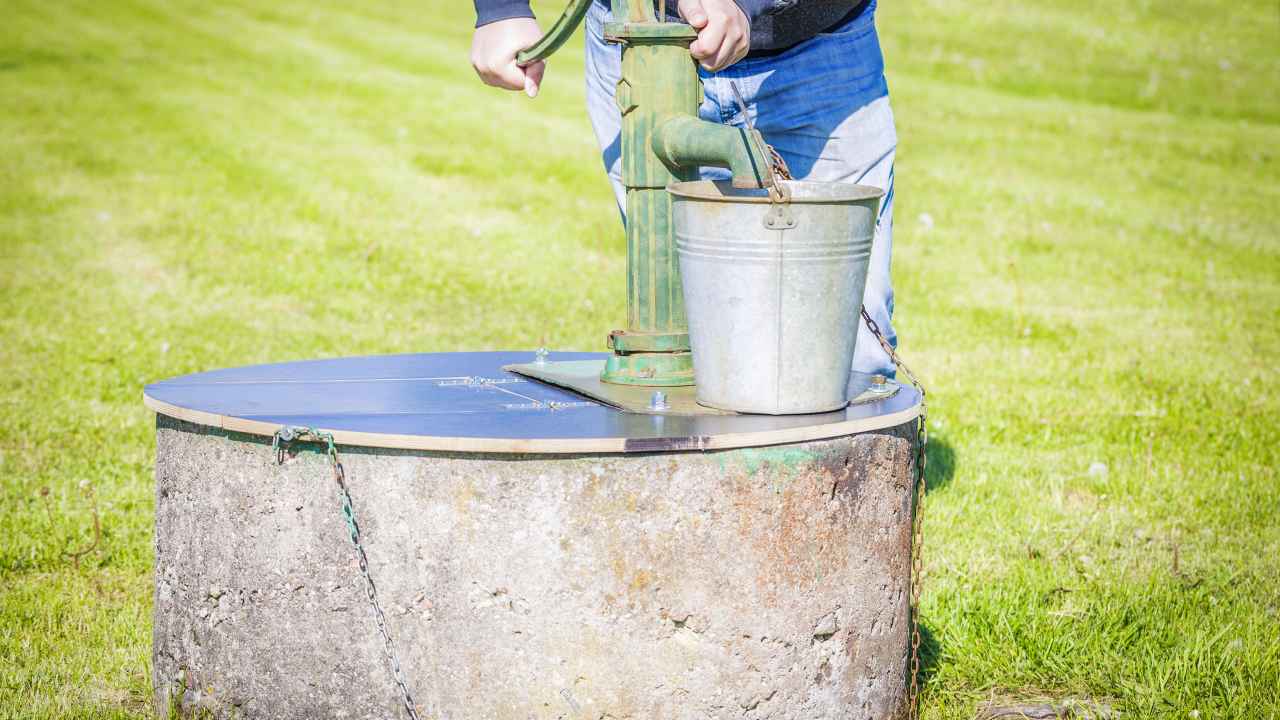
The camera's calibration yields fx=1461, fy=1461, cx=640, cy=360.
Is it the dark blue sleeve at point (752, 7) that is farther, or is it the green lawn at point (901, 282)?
the green lawn at point (901, 282)

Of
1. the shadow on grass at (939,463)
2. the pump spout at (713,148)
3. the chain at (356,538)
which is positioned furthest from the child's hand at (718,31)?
the shadow on grass at (939,463)

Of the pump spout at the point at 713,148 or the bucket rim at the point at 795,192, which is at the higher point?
the pump spout at the point at 713,148

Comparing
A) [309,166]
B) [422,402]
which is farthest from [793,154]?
[309,166]

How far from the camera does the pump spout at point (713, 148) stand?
9.10 ft

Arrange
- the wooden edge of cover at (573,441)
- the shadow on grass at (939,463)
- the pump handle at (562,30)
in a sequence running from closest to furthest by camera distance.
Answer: the wooden edge of cover at (573,441) → the pump handle at (562,30) → the shadow on grass at (939,463)

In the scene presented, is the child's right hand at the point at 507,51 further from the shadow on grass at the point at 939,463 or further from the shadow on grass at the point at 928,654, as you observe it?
the shadow on grass at the point at 939,463

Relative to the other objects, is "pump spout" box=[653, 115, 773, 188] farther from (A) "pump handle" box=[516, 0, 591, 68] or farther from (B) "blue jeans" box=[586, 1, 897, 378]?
(B) "blue jeans" box=[586, 1, 897, 378]

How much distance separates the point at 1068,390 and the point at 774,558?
13.1ft

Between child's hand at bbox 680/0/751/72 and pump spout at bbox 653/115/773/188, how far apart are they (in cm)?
13

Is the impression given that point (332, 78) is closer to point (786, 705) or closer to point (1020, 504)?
point (1020, 504)

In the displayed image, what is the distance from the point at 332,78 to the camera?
1434cm

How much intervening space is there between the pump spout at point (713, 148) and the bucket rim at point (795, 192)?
4cm

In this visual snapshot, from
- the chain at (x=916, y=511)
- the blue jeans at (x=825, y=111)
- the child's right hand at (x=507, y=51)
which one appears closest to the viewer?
the chain at (x=916, y=511)

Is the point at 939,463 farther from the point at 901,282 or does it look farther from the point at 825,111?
the point at 901,282
